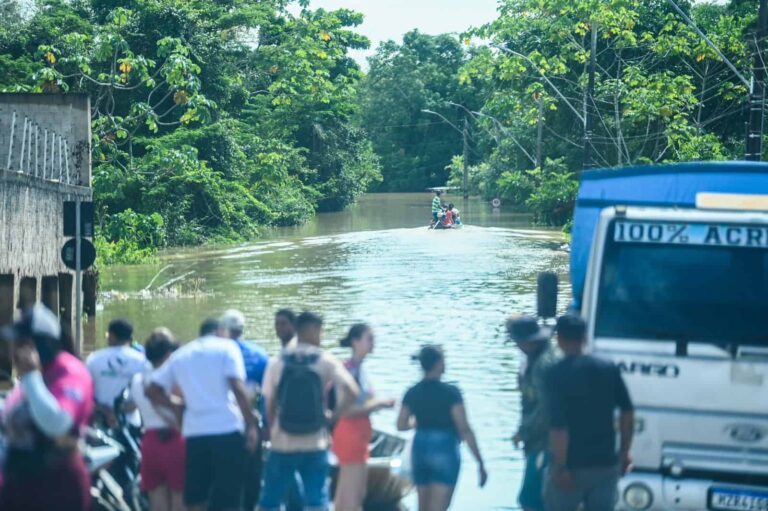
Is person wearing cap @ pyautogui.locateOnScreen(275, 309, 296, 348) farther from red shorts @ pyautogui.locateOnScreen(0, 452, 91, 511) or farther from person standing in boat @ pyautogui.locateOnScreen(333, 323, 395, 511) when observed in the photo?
red shorts @ pyautogui.locateOnScreen(0, 452, 91, 511)

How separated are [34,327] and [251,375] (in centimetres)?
355

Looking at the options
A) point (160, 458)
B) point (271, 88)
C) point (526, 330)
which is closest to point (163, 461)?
point (160, 458)

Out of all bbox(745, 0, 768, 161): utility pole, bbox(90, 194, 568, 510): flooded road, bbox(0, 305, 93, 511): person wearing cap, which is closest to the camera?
bbox(0, 305, 93, 511): person wearing cap

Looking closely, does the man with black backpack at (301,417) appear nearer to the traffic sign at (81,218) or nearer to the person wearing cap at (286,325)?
the person wearing cap at (286,325)

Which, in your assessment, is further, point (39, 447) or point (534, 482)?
point (534, 482)

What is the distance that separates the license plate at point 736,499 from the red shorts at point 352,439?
241 centimetres

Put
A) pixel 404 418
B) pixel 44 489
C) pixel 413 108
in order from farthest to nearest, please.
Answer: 1. pixel 413 108
2. pixel 404 418
3. pixel 44 489

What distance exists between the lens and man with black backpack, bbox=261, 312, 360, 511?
29.5 ft

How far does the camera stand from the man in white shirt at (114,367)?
33.2 ft

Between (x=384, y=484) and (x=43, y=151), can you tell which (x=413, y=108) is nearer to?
(x=43, y=151)

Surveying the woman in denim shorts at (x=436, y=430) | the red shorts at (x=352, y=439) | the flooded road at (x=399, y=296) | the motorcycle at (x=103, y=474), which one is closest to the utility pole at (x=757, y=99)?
the flooded road at (x=399, y=296)

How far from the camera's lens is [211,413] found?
29.6 feet

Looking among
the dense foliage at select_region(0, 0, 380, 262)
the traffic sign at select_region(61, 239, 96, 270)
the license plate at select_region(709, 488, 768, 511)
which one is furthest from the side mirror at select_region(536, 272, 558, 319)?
the dense foliage at select_region(0, 0, 380, 262)

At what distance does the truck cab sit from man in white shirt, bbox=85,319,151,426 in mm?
3317
